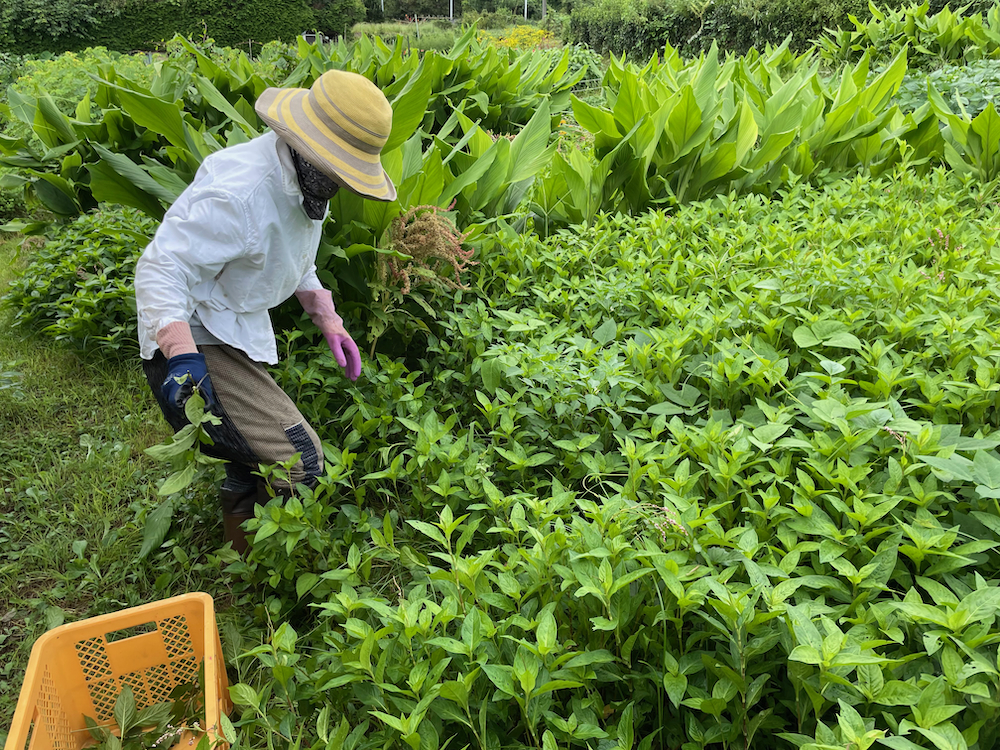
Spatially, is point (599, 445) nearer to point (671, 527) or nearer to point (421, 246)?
point (671, 527)

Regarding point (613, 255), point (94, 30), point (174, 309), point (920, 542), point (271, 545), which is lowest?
point (94, 30)

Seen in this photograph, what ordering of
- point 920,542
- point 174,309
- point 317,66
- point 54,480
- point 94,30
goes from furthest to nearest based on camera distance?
1. point 94,30
2. point 317,66
3. point 54,480
4. point 174,309
5. point 920,542

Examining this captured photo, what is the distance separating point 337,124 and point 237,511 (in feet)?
3.82

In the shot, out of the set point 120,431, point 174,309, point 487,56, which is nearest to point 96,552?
point 120,431

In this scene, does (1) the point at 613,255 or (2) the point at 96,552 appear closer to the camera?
(2) the point at 96,552

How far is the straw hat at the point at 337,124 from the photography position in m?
1.64

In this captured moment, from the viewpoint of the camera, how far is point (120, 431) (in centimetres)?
266

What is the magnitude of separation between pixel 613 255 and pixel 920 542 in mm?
1727

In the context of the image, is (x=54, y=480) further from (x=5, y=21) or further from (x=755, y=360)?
(x=5, y=21)

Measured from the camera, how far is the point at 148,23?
2867 cm

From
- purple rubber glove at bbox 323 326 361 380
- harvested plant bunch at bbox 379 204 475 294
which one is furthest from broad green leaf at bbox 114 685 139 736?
harvested plant bunch at bbox 379 204 475 294

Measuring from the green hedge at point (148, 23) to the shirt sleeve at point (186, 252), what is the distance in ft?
84.0

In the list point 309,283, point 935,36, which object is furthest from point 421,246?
point 935,36

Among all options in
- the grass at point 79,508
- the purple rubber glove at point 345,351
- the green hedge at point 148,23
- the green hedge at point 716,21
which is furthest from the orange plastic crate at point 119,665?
the green hedge at point 148,23
